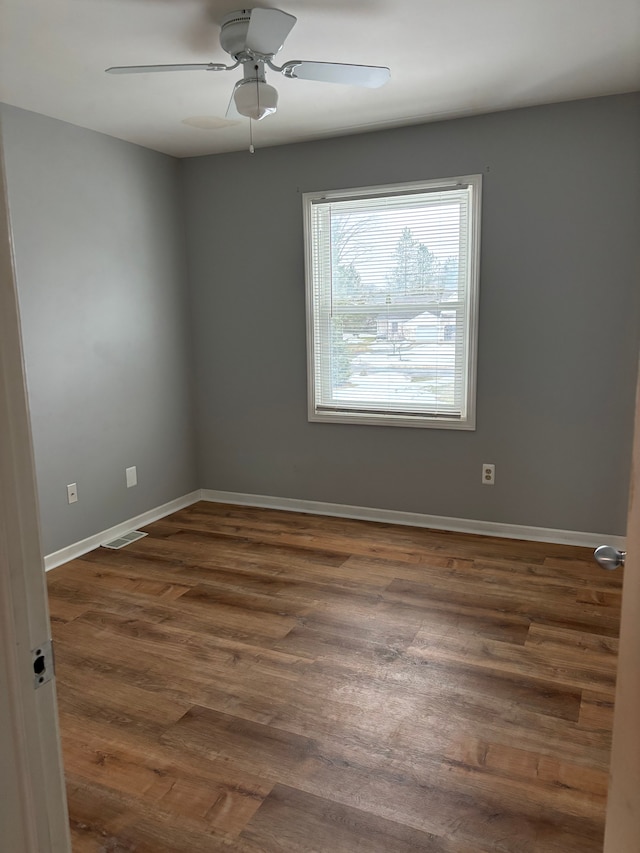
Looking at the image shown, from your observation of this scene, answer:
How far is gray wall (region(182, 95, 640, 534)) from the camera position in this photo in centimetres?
344

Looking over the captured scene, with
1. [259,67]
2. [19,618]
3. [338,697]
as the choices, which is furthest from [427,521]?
[19,618]

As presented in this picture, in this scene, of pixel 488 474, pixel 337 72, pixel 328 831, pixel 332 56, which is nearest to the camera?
pixel 328 831

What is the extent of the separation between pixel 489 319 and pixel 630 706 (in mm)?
3080

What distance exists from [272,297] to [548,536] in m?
2.40

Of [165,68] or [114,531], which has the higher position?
[165,68]

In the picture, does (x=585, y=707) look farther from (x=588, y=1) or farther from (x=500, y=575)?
(x=588, y=1)

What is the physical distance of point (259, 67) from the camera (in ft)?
8.32

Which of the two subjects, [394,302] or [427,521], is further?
[427,521]

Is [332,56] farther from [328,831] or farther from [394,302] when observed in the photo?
[328,831]

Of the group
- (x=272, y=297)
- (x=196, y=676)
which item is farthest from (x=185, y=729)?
(x=272, y=297)

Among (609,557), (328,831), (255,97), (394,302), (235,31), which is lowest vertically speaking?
(328,831)

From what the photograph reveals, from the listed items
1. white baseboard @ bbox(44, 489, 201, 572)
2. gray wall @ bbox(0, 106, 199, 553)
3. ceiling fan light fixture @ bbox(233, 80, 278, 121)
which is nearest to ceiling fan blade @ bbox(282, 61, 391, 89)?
ceiling fan light fixture @ bbox(233, 80, 278, 121)

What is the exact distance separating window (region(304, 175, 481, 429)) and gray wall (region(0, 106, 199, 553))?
1.06 meters

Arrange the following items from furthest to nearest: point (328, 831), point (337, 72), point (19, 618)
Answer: point (337, 72) → point (328, 831) → point (19, 618)
